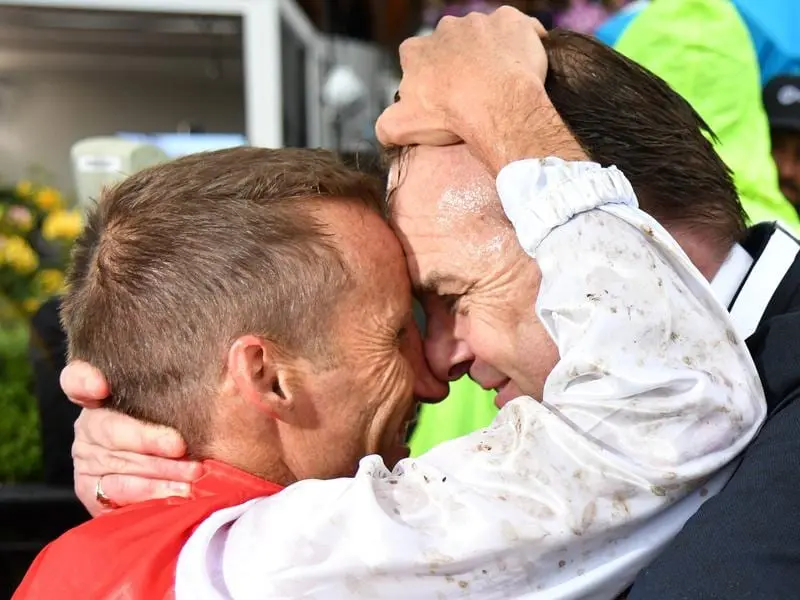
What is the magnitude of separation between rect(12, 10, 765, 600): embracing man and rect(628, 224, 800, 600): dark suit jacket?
4cm

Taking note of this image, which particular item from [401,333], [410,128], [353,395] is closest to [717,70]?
[410,128]

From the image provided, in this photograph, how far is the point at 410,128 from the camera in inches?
48.6

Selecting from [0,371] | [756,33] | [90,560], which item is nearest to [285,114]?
[0,371]

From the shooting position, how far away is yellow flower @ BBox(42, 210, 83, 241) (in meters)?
3.25

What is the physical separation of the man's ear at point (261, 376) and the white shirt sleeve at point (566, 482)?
160 millimetres

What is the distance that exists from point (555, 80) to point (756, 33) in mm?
2108

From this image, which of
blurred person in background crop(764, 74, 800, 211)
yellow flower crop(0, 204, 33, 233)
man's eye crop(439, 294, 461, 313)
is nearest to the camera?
man's eye crop(439, 294, 461, 313)

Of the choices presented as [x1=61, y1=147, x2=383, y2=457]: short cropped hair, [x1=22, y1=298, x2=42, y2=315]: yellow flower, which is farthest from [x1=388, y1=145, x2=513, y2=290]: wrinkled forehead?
[x1=22, y1=298, x2=42, y2=315]: yellow flower

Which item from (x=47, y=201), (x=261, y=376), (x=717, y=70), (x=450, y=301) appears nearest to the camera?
(x=261, y=376)

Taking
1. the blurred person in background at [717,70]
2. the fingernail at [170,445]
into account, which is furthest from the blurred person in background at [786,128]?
the fingernail at [170,445]

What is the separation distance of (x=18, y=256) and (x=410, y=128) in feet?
7.89

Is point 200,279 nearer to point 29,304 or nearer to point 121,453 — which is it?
point 121,453

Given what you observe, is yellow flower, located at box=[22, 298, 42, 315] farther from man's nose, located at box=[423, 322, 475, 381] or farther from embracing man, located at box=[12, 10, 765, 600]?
man's nose, located at box=[423, 322, 475, 381]

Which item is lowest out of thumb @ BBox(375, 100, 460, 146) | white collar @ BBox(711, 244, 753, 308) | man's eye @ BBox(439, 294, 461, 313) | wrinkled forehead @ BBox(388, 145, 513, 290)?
man's eye @ BBox(439, 294, 461, 313)
